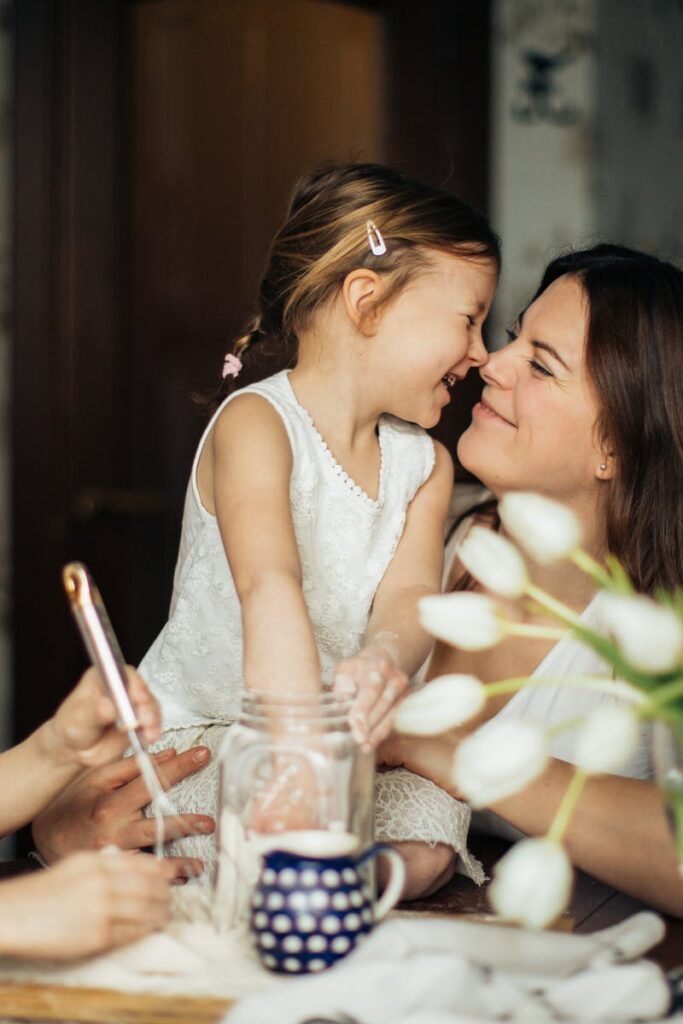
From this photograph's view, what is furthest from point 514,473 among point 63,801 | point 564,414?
point 63,801

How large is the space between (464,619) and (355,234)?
3.07ft

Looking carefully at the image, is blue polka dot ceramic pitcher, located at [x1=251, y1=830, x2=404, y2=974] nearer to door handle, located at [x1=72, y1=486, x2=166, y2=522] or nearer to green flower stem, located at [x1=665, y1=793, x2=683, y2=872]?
green flower stem, located at [x1=665, y1=793, x2=683, y2=872]

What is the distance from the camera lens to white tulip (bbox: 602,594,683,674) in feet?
2.27

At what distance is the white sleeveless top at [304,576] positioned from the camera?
5.30ft

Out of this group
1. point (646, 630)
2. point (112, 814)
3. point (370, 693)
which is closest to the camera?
point (646, 630)

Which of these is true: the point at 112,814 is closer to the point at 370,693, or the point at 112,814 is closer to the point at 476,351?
the point at 370,693

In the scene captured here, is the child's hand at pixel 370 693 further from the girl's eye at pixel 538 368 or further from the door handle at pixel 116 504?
the door handle at pixel 116 504

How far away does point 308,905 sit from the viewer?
34.1 inches

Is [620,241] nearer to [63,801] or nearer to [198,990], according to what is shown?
[63,801]

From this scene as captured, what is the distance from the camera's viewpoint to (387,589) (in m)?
1.62

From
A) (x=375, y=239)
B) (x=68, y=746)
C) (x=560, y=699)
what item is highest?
(x=375, y=239)

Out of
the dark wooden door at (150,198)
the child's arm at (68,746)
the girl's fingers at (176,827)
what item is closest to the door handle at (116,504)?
the dark wooden door at (150,198)

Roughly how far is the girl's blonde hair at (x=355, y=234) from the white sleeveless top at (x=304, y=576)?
116mm

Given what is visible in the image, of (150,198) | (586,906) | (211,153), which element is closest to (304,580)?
(586,906)
